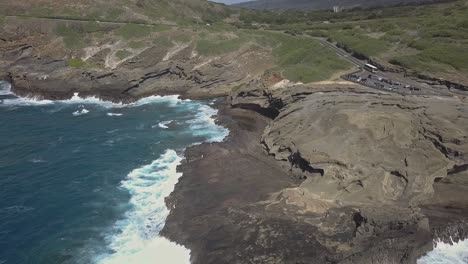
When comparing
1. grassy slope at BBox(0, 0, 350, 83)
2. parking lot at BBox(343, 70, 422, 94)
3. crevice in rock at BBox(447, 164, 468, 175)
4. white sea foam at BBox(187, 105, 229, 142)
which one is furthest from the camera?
grassy slope at BBox(0, 0, 350, 83)

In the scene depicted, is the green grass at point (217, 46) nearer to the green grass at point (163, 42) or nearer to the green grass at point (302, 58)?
the green grass at point (302, 58)

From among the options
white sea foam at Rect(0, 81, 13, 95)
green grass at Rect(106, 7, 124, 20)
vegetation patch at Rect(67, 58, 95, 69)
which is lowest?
white sea foam at Rect(0, 81, 13, 95)

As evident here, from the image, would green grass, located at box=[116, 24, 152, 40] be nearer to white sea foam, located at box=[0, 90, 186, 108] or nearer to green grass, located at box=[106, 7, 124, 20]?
green grass, located at box=[106, 7, 124, 20]

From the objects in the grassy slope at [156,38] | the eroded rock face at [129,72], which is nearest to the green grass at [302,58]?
the grassy slope at [156,38]

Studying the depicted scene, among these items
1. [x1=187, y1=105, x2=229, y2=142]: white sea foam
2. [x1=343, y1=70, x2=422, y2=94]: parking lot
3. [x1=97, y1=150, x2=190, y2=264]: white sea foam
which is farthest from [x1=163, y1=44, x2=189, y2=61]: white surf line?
[x1=97, y1=150, x2=190, y2=264]: white sea foam

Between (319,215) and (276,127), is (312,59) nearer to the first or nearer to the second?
(276,127)

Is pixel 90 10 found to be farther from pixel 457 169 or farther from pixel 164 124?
pixel 457 169
